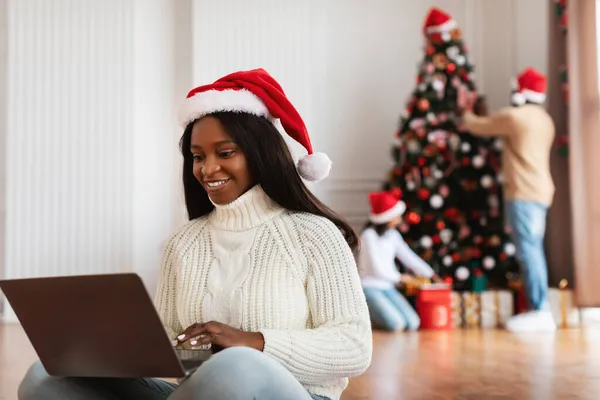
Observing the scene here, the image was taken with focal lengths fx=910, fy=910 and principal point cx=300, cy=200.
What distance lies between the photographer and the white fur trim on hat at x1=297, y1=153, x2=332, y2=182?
1.78 m

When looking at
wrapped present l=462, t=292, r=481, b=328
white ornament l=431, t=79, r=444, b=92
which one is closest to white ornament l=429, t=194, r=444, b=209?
wrapped present l=462, t=292, r=481, b=328

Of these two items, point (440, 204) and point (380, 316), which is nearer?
point (380, 316)

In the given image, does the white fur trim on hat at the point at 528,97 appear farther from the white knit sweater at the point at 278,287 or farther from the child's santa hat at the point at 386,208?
the white knit sweater at the point at 278,287

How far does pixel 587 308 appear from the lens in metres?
5.89

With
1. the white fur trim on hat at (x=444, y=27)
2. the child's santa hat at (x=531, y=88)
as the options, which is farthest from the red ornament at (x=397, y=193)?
Result: the white fur trim on hat at (x=444, y=27)

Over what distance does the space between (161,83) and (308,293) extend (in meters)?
5.11

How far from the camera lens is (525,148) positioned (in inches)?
223

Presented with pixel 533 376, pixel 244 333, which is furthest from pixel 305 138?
pixel 533 376

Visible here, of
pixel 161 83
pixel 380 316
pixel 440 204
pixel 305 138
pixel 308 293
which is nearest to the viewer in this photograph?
pixel 308 293

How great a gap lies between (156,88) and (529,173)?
2658mm

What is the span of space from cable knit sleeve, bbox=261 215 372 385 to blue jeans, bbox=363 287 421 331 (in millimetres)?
3837

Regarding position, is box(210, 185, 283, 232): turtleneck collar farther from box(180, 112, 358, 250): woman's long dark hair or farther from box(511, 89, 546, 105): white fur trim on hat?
box(511, 89, 546, 105): white fur trim on hat

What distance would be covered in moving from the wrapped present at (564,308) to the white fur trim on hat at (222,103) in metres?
4.46

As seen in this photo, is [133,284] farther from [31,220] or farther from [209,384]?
[31,220]
